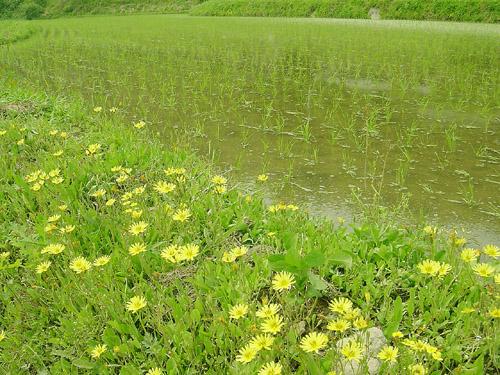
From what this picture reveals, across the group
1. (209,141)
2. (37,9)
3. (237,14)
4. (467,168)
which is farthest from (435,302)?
(37,9)

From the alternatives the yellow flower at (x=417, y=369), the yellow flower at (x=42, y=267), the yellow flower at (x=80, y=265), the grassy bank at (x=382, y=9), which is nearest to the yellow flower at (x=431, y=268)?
the yellow flower at (x=417, y=369)

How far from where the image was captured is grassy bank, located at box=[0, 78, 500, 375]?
5.16 feet

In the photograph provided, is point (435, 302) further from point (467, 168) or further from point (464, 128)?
point (464, 128)

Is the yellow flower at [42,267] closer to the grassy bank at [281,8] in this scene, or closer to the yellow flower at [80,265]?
the yellow flower at [80,265]

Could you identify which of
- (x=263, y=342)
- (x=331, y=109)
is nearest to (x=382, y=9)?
(x=331, y=109)

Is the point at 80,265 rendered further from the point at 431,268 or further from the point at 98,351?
the point at 431,268

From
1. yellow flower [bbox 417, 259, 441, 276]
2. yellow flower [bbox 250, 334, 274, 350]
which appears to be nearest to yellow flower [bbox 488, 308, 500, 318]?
yellow flower [bbox 417, 259, 441, 276]

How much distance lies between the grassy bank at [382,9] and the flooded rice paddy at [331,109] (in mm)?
6089

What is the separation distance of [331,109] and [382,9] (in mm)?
15818

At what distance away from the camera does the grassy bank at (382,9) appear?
51.1ft

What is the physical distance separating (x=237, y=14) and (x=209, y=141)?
2430 centimetres

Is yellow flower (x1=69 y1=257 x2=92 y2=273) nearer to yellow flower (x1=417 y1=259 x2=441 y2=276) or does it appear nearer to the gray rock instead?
the gray rock

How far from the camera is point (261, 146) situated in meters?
4.21

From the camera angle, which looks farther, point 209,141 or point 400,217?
point 209,141
